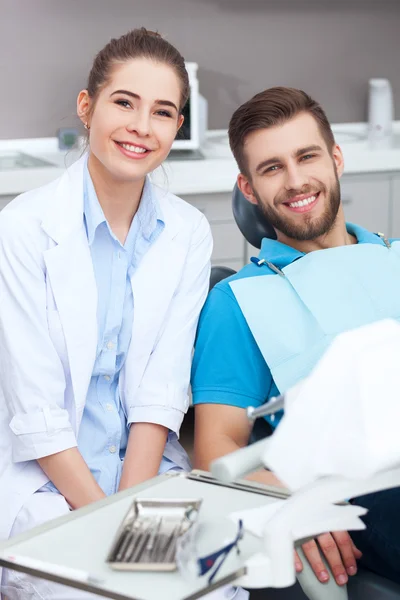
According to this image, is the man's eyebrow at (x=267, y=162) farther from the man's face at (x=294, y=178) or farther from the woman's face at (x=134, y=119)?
the woman's face at (x=134, y=119)

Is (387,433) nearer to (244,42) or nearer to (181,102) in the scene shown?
(181,102)

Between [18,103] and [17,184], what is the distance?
2.33ft

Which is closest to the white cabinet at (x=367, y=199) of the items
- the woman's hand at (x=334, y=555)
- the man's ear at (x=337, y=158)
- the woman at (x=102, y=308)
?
the man's ear at (x=337, y=158)

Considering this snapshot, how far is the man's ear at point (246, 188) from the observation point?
6.70ft

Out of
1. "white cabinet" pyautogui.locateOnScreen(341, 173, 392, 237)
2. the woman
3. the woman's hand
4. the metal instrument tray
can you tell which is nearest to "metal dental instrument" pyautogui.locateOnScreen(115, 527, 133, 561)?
the metal instrument tray

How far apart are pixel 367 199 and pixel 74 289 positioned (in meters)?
2.08

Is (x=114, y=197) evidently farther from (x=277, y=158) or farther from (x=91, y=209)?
(x=277, y=158)

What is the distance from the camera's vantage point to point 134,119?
5.77 feet

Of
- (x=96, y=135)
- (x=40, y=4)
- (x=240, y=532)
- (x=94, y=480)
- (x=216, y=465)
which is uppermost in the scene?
(x=40, y=4)

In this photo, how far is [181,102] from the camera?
6.12 ft

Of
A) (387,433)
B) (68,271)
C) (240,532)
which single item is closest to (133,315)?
(68,271)

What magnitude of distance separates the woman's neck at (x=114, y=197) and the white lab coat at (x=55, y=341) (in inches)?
1.7

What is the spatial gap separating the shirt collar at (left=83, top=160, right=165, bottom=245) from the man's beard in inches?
10.7

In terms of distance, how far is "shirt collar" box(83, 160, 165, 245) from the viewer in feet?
5.75
